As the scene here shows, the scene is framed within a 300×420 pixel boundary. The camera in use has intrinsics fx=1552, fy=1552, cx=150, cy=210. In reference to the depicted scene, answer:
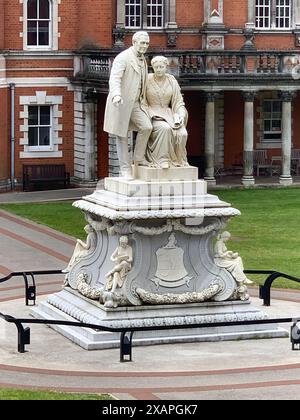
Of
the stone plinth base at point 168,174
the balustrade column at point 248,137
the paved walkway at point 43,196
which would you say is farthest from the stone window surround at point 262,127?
the stone plinth base at point 168,174

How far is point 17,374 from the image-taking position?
2138 cm

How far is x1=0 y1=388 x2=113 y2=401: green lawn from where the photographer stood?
64.6 ft

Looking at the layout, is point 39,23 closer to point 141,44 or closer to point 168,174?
point 141,44

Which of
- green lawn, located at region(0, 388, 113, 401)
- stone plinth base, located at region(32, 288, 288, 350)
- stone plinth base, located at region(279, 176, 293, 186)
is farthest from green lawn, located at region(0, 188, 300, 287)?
green lawn, located at region(0, 388, 113, 401)

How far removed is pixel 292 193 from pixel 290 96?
4.05 metres

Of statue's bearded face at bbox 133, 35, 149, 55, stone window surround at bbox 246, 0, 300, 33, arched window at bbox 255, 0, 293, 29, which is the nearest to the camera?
statue's bearded face at bbox 133, 35, 149, 55

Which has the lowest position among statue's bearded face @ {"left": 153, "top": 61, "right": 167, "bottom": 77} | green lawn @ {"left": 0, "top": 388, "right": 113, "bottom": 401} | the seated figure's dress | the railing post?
green lawn @ {"left": 0, "top": 388, "right": 113, "bottom": 401}

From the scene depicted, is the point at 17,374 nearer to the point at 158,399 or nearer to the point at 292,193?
the point at 158,399

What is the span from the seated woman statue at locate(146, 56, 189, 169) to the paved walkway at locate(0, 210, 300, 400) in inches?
119

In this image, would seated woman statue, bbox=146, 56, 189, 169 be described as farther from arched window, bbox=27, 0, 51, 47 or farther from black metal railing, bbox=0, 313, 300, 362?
arched window, bbox=27, 0, 51, 47

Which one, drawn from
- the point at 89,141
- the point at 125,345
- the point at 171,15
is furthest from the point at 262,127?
the point at 125,345

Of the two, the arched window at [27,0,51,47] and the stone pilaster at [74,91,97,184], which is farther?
the arched window at [27,0,51,47]
